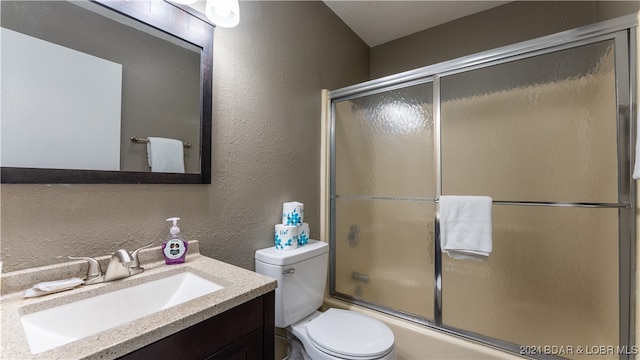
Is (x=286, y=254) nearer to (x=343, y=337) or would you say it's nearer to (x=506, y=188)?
(x=343, y=337)

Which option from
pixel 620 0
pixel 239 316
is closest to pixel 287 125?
pixel 239 316

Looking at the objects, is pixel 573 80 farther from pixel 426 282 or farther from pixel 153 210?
pixel 153 210

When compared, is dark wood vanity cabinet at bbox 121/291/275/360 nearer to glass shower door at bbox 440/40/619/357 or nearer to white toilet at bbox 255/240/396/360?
white toilet at bbox 255/240/396/360

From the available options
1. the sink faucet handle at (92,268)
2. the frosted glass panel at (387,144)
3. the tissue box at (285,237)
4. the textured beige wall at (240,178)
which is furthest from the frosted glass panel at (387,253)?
the sink faucet handle at (92,268)

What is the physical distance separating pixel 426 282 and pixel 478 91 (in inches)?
47.2

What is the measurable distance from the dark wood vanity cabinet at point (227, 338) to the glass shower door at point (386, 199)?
3.82 feet

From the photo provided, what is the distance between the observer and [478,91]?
1.58 m

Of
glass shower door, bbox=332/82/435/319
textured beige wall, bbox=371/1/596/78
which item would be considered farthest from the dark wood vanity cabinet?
textured beige wall, bbox=371/1/596/78

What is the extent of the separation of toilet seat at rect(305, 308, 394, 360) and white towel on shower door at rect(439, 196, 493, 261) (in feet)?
1.87

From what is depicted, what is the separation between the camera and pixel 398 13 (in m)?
Result: 2.07

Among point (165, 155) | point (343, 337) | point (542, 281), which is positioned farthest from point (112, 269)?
point (542, 281)

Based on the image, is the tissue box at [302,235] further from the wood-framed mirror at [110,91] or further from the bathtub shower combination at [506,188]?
the wood-framed mirror at [110,91]

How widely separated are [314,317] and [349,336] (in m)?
0.30

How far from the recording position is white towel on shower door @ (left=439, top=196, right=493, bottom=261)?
4.54ft
